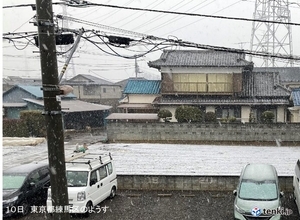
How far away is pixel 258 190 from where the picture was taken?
9.18m

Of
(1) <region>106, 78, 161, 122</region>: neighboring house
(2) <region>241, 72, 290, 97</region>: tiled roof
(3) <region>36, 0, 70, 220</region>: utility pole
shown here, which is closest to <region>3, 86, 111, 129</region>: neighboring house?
(1) <region>106, 78, 161, 122</region>: neighboring house

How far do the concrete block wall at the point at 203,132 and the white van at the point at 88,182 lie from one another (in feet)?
33.0

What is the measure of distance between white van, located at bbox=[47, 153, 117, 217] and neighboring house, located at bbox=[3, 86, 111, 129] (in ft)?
52.0

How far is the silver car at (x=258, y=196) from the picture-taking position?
845cm

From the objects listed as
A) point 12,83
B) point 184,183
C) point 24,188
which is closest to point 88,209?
point 24,188

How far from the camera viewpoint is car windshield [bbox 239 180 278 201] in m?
8.96

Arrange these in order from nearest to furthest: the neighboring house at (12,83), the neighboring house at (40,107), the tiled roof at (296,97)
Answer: the tiled roof at (296,97) < the neighboring house at (40,107) < the neighboring house at (12,83)

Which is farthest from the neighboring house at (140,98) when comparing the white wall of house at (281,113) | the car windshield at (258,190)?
the car windshield at (258,190)

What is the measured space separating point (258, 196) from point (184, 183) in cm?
337

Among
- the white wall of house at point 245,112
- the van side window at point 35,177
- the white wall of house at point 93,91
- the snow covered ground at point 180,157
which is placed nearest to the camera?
the van side window at point 35,177

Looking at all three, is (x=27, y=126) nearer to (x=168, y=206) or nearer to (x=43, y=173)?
(x=43, y=173)

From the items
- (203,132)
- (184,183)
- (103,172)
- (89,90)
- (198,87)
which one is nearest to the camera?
(103,172)

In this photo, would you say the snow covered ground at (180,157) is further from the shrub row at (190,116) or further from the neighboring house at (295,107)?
the neighboring house at (295,107)

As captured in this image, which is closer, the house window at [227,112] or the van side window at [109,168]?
the van side window at [109,168]
